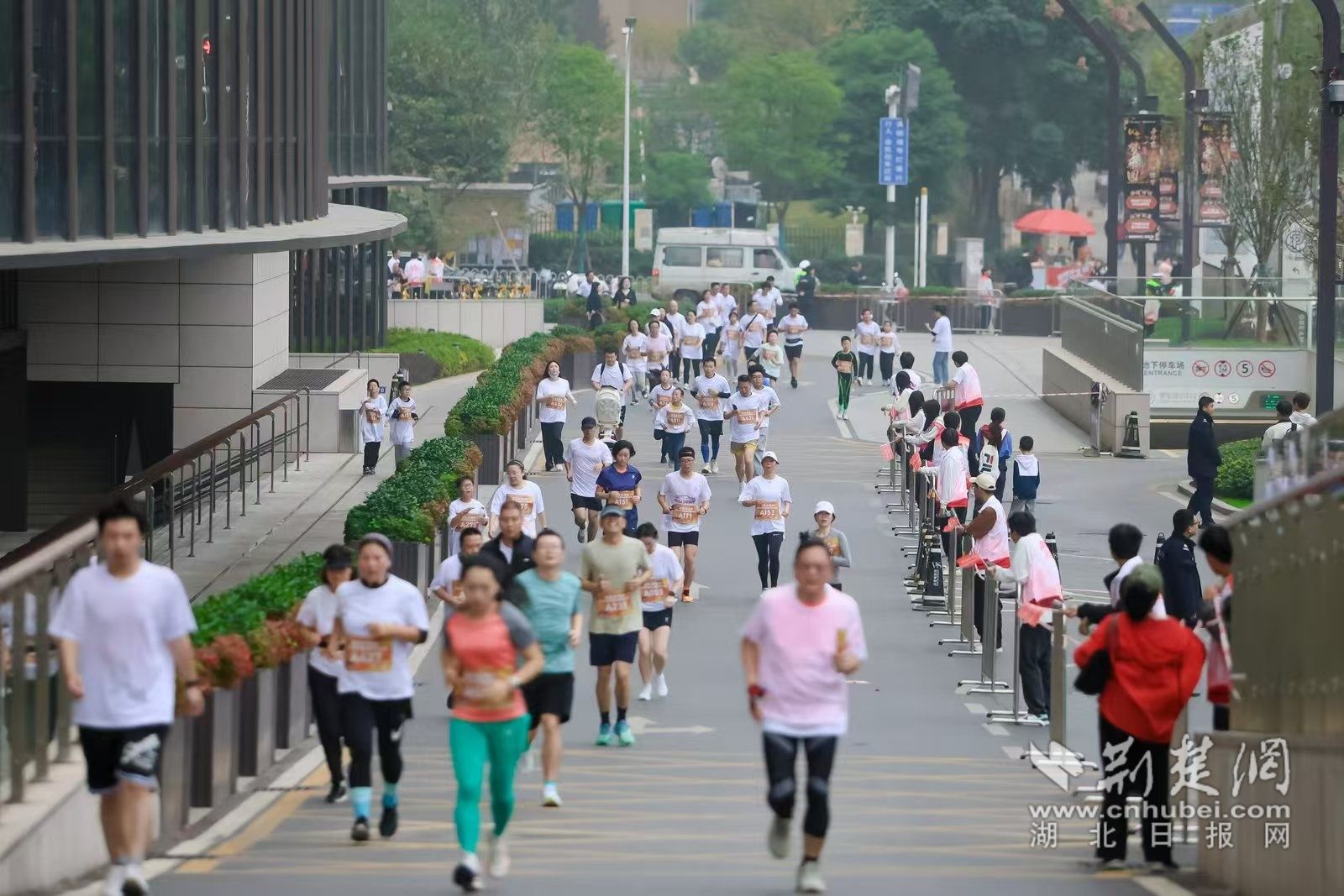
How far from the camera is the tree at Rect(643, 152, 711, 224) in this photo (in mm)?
85500

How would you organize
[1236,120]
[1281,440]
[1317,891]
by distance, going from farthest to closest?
[1236,120]
[1281,440]
[1317,891]

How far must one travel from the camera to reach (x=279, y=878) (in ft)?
33.2

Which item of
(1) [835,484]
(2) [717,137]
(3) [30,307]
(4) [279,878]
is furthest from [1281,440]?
(2) [717,137]

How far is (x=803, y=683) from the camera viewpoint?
9.87 meters

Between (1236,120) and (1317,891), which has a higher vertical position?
(1236,120)

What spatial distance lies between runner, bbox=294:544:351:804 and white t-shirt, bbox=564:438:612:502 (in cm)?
1168

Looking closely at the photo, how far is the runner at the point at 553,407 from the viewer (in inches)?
1177

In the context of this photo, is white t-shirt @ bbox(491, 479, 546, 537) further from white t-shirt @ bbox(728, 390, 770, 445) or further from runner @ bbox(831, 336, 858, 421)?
runner @ bbox(831, 336, 858, 421)

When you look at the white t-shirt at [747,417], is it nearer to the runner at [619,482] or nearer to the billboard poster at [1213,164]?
the runner at [619,482]

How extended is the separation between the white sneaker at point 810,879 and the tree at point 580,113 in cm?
7193

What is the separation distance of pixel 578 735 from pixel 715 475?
1657cm

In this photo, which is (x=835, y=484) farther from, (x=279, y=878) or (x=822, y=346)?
(x=822, y=346)

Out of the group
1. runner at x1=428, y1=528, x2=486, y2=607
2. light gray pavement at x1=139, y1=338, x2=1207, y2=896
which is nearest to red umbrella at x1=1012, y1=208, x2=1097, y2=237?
light gray pavement at x1=139, y1=338, x2=1207, y2=896

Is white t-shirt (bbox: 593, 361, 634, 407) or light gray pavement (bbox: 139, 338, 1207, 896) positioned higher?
white t-shirt (bbox: 593, 361, 634, 407)
